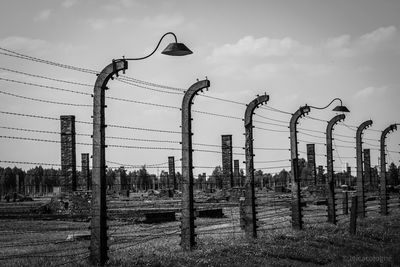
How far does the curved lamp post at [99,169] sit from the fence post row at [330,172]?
1019 cm

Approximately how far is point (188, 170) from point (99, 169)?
2448 mm

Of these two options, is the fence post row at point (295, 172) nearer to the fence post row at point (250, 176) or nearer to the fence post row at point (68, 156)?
the fence post row at point (250, 176)

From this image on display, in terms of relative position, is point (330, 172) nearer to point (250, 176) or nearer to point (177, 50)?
point (250, 176)

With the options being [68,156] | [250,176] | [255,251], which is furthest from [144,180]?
[255,251]

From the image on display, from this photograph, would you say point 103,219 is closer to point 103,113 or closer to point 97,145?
point 97,145

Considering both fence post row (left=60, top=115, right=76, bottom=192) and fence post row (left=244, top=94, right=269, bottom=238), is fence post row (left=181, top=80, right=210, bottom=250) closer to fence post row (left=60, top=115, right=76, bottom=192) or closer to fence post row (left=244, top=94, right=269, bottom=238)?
fence post row (left=244, top=94, right=269, bottom=238)

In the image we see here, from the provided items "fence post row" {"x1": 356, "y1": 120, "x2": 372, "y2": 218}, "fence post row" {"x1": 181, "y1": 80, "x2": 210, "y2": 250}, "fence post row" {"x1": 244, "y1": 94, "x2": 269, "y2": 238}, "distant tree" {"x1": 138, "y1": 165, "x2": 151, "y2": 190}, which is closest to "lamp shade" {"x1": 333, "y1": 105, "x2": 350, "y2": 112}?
"fence post row" {"x1": 356, "y1": 120, "x2": 372, "y2": 218}

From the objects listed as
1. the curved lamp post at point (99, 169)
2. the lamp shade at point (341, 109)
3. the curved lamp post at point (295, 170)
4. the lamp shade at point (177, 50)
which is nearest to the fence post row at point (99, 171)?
the curved lamp post at point (99, 169)

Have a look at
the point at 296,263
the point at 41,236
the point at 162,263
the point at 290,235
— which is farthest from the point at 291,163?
the point at 41,236

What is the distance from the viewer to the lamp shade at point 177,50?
8625mm

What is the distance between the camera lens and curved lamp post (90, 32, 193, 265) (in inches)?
317

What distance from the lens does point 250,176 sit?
12109mm

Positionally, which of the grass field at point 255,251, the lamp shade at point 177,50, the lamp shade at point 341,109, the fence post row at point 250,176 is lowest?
the grass field at point 255,251

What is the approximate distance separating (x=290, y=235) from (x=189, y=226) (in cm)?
379
